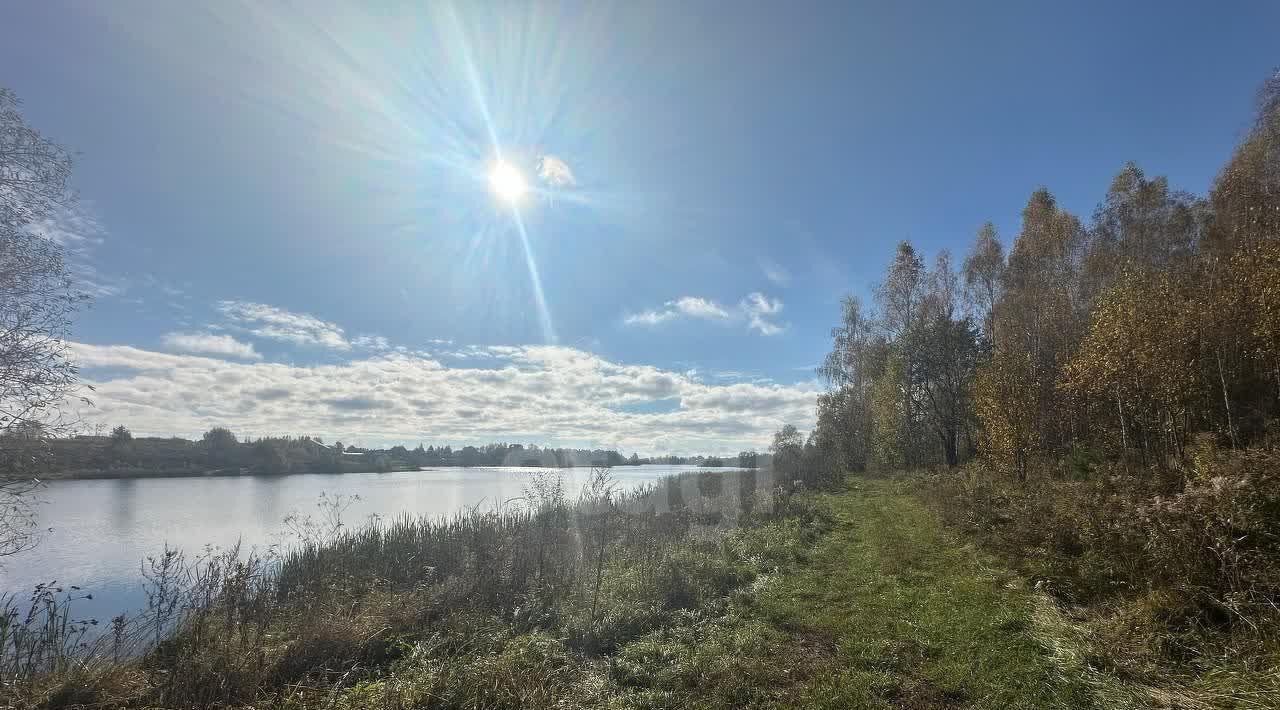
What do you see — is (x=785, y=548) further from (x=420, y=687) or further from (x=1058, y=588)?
(x=420, y=687)

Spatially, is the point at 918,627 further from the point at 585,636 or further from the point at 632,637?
the point at 585,636

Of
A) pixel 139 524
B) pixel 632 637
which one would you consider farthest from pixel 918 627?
pixel 139 524

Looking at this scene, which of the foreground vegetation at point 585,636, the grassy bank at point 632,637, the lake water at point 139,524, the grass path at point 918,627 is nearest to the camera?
the grass path at point 918,627

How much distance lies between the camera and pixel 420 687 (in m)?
5.18

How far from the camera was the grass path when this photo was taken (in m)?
4.75

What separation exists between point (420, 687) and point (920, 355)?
30.0 metres

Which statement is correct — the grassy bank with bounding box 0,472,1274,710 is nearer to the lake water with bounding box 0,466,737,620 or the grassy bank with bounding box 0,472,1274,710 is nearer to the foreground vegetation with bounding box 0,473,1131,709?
the foreground vegetation with bounding box 0,473,1131,709

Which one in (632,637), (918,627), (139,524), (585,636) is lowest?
(139,524)

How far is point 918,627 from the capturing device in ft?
21.1

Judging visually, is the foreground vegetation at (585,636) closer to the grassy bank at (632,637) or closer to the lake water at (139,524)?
the grassy bank at (632,637)

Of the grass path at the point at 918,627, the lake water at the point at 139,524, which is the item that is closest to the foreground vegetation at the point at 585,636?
the grass path at the point at 918,627

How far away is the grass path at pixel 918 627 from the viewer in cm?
475

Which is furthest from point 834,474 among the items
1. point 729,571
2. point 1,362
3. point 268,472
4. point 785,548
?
point 268,472

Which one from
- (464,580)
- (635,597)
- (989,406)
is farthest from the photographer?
(989,406)
